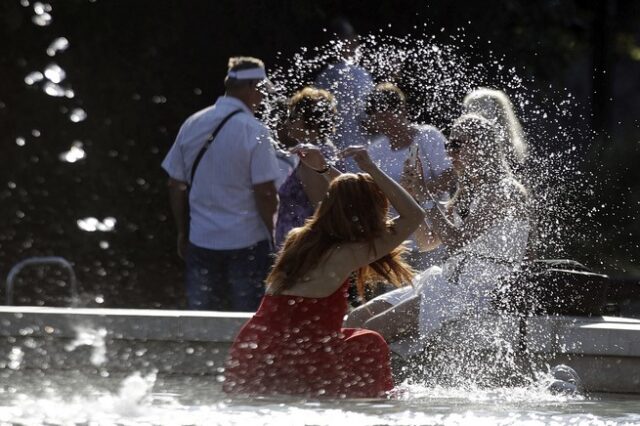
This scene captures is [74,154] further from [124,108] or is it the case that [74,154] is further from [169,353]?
[169,353]

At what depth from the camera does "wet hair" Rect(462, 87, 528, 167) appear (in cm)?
650

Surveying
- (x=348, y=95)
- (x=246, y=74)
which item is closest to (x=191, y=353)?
(x=246, y=74)

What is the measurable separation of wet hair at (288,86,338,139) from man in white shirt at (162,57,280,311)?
0.51m

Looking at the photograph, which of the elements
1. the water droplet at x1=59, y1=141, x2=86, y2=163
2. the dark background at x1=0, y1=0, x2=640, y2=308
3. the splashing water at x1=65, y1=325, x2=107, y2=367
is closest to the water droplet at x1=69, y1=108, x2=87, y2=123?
the dark background at x1=0, y1=0, x2=640, y2=308

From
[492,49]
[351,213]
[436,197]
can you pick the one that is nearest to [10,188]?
[492,49]

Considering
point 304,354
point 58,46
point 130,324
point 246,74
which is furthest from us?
point 58,46

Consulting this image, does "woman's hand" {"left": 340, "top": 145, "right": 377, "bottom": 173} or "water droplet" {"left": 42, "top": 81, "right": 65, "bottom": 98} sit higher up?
"water droplet" {"left": 42, "top": 81, "right": 65, "bottom": 98}

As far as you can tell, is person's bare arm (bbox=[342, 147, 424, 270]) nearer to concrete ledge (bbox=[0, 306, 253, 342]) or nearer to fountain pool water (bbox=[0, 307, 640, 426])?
fountain pool water (bbox=[0, 307, 640, 426])

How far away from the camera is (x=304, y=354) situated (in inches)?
205

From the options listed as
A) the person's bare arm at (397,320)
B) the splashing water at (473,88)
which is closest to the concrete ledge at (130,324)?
the person's bare arm at (397,320)

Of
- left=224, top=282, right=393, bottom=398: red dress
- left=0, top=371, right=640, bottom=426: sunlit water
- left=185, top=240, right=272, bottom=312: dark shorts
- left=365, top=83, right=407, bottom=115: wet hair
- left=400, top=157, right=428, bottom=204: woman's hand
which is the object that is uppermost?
left=365, top=83, right=407, bottom=115: wet hair

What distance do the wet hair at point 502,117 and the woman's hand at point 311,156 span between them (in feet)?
2.35

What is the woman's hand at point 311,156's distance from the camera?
20.5ft

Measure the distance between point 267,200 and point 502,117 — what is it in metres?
1.35
